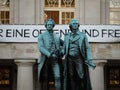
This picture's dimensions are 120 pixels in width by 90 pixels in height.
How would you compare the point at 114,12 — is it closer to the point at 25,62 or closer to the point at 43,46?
the point at 25,62

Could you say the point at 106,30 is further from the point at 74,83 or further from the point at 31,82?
the point at 74,83

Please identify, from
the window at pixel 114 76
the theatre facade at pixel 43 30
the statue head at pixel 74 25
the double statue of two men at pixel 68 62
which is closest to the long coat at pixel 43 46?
the double statue of two men at pixel 68 62

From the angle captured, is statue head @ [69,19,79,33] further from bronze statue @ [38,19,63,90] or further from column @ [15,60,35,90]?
column @ [15,60,35,90]

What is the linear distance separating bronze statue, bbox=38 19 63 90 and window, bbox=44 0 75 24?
61.0ft

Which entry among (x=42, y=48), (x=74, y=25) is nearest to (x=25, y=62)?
(x=42, y=48)

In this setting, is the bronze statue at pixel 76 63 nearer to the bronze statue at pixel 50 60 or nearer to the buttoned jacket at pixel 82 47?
the buttoned jacket at pixel 82 47

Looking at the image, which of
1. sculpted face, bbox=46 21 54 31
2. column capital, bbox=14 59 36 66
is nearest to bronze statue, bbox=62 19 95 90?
sculpted face, bbox=46 21 54 31

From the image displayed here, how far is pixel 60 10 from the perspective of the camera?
102 ft

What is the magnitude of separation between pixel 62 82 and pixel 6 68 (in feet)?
64.3

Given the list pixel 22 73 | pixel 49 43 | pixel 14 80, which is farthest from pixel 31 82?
pixel 49 43

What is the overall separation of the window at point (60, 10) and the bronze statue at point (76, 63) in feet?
62.0

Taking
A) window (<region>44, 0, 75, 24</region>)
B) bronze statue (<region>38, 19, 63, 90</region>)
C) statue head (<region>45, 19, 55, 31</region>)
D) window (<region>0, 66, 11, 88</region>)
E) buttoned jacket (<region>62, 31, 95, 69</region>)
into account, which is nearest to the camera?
buttoned jacket (<region>62, 31, 95, 69</region>)

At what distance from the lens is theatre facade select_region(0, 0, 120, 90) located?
89.1ft

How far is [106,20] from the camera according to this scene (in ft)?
102
